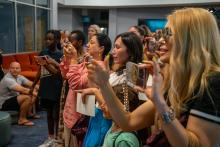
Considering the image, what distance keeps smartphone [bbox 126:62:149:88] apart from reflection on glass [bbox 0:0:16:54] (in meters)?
4.95

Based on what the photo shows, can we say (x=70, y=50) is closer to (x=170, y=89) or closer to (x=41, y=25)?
(x=170, y=89)

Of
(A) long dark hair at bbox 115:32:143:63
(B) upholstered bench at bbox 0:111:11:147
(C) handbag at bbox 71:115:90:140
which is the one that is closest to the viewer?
(A) long dark hair at bbox 115:32:143:63

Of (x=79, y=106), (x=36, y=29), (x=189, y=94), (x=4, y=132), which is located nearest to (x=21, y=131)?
(x=4, y=132)

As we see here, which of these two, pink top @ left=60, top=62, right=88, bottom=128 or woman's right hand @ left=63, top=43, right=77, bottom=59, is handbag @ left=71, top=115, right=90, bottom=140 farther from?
woman's right hand @ left=63, top=43, right=77, bottom=59

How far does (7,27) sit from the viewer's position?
603cm

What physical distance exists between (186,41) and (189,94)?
0.18 metres

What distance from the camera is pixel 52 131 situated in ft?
10.9

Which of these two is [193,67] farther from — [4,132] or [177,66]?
[4,132]

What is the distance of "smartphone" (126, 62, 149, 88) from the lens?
4.05 feet

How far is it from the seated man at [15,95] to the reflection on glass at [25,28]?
2486 mm

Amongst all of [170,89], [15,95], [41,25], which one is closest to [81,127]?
[170,89]

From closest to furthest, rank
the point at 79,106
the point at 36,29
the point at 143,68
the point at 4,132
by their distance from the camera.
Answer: the point at 143,68 → the point at 79,106 → the point at 4,132 → the point at 36,29

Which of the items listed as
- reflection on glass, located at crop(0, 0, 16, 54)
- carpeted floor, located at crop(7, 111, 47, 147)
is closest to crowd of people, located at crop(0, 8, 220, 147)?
carpeted floor, located at crop(7, 111, 47, 147)

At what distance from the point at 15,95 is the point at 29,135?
764 millimetres
